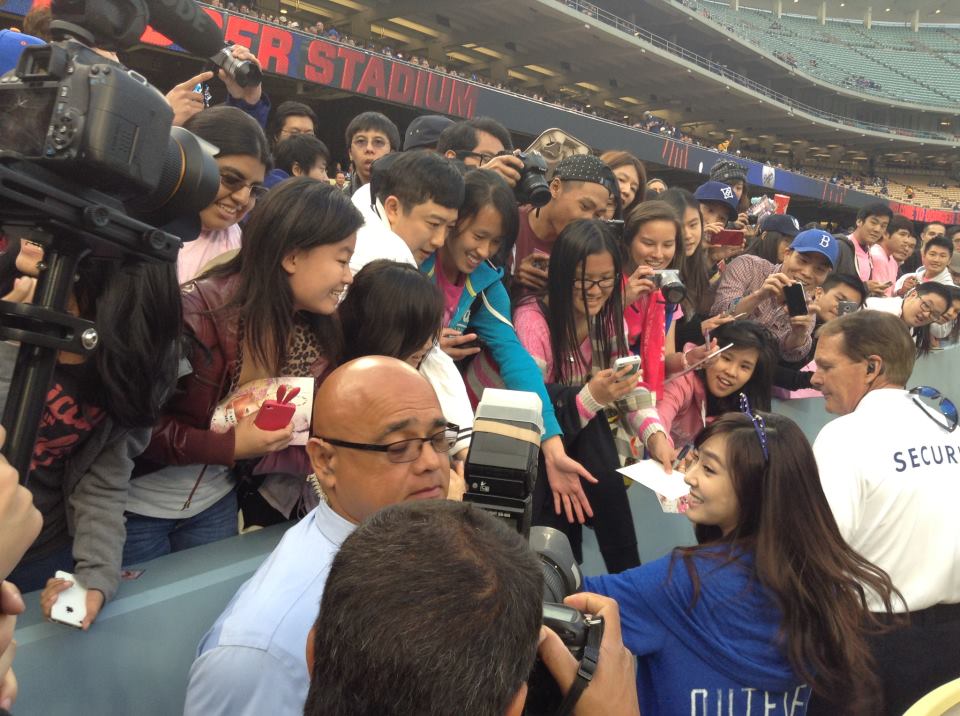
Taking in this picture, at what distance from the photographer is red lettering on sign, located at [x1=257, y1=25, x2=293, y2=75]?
10.5 metres

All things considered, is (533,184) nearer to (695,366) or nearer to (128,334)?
(695,366)

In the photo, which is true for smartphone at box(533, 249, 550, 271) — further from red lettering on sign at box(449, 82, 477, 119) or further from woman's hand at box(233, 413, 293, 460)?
red lettering on sign at box(449, 82, 477, 119)

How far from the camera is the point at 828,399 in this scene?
8.96ft

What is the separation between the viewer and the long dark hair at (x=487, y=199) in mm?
2193

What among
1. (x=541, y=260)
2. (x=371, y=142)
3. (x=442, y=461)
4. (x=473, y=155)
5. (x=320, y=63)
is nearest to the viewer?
(x=442, y=461)

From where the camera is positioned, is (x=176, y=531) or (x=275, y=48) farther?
(x=275, y=48)

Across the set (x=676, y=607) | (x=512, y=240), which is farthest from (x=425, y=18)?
(x=676, y=607)

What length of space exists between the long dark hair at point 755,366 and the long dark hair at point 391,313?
174cm

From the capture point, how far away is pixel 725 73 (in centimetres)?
2497

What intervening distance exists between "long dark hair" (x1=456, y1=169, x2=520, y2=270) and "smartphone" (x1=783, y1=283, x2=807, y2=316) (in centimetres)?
180

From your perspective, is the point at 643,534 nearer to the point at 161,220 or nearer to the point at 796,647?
the point at 796,647

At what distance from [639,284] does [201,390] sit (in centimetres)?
159

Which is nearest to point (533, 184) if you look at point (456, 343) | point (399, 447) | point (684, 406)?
point (456, 343)

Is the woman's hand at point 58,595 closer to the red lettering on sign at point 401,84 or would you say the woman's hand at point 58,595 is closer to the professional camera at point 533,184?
the professional camera at point 533,184
